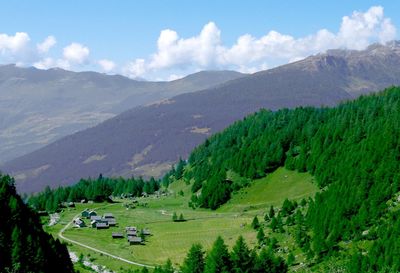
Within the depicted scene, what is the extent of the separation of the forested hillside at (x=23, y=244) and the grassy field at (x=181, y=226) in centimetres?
3361

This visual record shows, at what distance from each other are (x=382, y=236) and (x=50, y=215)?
118 metres

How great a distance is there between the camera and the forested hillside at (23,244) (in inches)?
3162

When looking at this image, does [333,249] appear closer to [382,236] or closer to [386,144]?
[382,236]

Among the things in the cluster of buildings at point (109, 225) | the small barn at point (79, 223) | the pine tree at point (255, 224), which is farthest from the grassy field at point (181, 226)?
the small barn at point (79, 223)

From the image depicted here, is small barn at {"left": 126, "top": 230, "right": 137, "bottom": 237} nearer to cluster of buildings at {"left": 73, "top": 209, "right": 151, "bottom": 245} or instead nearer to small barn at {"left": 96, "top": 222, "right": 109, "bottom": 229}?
cluster of buildings at {"left": 73, "top": 209, "right": 151, "bottom": 245}

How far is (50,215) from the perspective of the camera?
187125mm

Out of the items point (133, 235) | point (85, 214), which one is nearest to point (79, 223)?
Result: point (85, 214)

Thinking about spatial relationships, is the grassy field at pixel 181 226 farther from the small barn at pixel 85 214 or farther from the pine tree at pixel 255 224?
the small barn at pixel 85 214

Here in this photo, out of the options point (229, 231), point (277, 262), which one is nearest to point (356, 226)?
point (277, 262)

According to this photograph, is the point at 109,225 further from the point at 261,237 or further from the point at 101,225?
the point at 261,237

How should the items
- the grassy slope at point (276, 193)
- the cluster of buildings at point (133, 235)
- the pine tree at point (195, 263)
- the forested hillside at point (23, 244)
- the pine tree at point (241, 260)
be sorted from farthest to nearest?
the grassy slope at point (276, 193)
the cluster of buildings at point (133, 235)
the pine tree at point (195, 263)
the pine tree at point (241, 260)
the forested hillside at point (23, 244)

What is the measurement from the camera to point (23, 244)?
82.0 metres

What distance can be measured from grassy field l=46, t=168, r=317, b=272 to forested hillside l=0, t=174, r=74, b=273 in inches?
1323

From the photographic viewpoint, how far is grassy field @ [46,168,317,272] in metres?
136
